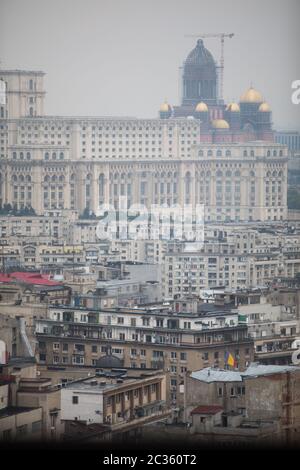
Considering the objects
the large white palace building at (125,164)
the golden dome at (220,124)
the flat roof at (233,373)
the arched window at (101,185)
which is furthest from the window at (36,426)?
the golden dome at (220,124)

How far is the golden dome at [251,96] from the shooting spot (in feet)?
297

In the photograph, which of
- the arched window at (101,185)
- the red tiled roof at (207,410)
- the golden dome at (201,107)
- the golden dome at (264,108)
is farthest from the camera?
the golden dome at (201,107)

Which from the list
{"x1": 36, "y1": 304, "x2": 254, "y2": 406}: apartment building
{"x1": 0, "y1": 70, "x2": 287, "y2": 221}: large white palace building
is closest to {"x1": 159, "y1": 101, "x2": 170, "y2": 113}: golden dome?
{"x1": 0, "y1": 70, "x2": 287, "y2": 221}: large white palace building

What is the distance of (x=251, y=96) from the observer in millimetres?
91688

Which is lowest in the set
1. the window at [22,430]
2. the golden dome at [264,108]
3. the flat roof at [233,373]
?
the window at [22,430]

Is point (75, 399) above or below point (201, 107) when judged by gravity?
below

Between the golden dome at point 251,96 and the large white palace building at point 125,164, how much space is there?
1.35 metres

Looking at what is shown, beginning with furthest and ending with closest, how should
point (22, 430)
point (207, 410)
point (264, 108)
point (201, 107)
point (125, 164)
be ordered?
point (201, 107)
point (264, 108)
point (125, 164)
point (207, 410)
point (22, 430)

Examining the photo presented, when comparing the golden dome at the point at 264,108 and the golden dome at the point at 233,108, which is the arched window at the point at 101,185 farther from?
the golden dome at the point at 233,108

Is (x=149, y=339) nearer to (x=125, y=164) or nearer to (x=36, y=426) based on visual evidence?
(x=36, y=426)

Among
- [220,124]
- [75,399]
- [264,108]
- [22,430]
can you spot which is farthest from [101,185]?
[22,430]

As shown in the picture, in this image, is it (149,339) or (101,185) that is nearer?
(149,339)

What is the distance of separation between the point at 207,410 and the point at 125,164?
54947 millimetres

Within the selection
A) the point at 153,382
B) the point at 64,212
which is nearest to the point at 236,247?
the point at 64,212
